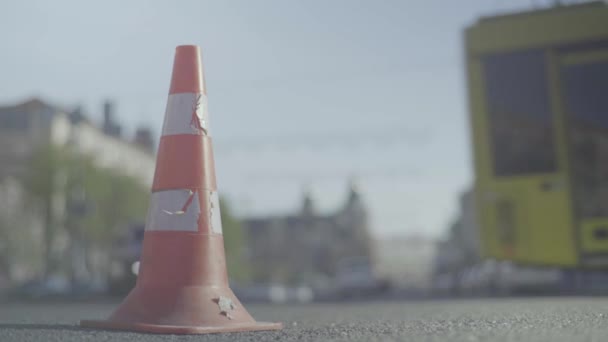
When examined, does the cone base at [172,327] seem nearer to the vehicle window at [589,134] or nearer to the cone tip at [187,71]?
the cone tip at [187,71]

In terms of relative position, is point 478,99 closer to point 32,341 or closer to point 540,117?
point 540,117

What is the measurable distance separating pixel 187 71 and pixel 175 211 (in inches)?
45.0

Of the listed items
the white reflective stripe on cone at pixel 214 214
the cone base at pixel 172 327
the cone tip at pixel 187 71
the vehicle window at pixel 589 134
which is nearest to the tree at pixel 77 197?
the vehicle window at pixel 589 134

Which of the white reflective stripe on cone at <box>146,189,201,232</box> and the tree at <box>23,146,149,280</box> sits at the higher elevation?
the tree at <box>23,146,149,280</box>

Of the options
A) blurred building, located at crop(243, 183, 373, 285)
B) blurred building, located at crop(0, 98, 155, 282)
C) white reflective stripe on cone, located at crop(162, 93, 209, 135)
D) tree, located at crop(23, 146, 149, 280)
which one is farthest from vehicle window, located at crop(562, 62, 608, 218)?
blurred building, located at crop(243, 183, 373, 285)

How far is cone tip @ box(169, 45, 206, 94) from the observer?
619 cm

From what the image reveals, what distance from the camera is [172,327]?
521 centimetres

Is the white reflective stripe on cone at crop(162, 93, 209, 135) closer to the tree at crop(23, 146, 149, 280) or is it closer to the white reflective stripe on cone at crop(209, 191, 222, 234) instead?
the white reflective stripe on cone at crop(209, 191, 222, 234)

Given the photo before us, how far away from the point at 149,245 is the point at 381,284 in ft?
118

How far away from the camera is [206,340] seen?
4.91m

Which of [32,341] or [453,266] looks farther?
[453,266]

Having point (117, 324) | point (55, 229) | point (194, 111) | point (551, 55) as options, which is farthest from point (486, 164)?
point (55, 229)

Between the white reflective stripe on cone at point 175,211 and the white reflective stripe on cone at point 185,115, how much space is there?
0.50 m

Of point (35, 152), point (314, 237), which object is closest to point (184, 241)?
point (35, 152)
